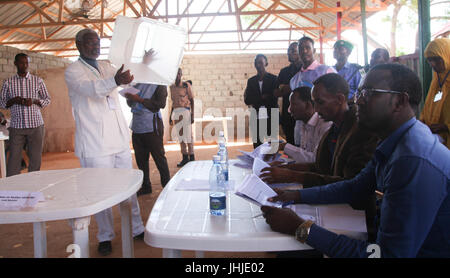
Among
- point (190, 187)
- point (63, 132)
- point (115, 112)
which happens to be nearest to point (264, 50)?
point (63, 132)

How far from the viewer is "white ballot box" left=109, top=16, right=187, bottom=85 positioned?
2.61 m

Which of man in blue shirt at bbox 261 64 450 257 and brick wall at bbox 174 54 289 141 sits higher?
brick wall at bbox 174 54 289 141

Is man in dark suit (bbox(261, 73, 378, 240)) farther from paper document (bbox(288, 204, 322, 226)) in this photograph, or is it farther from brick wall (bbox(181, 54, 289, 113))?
brick wall (bbox(181, 54, 289, 113))

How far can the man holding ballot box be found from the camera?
2.47m

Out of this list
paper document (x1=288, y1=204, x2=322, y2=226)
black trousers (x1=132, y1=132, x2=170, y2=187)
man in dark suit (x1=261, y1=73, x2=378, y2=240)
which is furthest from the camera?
black trousers (x1=132, y1=132, x2=170, y2=187)

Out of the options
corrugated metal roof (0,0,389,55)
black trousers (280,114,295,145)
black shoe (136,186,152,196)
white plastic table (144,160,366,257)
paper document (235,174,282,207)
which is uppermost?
corrugated metal roof (0,0,389,55)

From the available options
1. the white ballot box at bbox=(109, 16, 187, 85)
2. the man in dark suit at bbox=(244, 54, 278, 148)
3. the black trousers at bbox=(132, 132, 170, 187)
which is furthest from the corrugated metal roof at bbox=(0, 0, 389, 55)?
the white ballot box at bbox=(109, 16, 187, 85)

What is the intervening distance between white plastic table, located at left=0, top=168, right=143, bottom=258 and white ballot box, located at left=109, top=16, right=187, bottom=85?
935 mm

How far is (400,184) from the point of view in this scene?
3.38ft

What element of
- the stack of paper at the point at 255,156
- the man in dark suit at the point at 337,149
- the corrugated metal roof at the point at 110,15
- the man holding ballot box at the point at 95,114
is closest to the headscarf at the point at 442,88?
the man in dark suit at the point at 337,149

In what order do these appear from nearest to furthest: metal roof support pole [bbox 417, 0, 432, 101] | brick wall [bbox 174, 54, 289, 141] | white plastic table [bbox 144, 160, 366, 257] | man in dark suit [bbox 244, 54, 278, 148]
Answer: white plastic table [bbox 144, 160, 366, 257] → metal roof support pole [bbox 417, 0, 432, 101] → man in dark suit [bbox 244, 54, 278, 148] → brick wall [bbox 174, 54, 289, 141]

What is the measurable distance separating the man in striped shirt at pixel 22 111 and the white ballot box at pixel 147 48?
2.37m

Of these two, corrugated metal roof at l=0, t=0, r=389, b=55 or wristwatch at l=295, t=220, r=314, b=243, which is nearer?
wristwatch at l=295, t=220, r=314, b=243

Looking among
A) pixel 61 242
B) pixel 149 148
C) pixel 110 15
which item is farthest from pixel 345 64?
pixel 110 15
